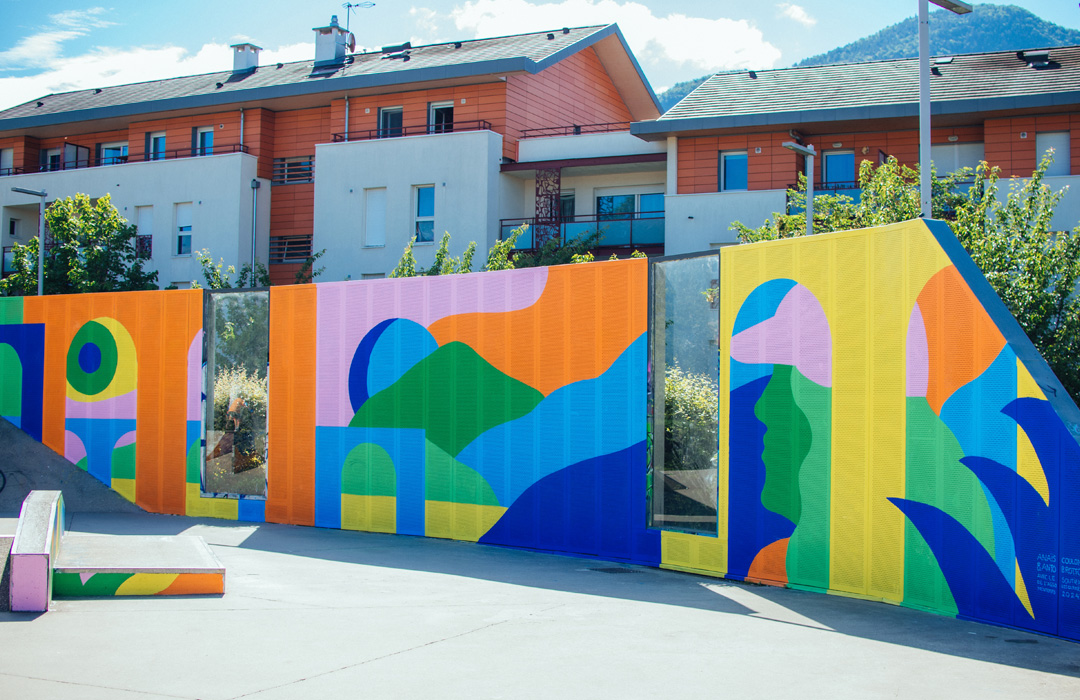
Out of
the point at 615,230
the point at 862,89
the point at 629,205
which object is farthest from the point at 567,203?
the point at 862,89

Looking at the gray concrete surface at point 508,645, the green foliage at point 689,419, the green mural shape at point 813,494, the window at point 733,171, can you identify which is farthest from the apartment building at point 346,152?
the gray concrete surface at point 508,645

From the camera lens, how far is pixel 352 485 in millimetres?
13930

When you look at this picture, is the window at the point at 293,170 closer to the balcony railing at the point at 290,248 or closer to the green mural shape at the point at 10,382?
the balcony railing at the point at 290,248

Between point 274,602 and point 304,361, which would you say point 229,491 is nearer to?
point 304,361

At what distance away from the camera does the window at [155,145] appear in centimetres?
3631

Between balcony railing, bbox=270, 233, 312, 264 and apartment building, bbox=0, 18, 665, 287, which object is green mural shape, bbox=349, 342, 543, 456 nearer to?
apartment building, bbox=0, 18, 665, 287

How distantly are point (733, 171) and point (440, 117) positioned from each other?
9479 millimetres

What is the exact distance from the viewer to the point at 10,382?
1711cm

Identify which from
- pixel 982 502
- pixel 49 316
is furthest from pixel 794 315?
pixel 49 316

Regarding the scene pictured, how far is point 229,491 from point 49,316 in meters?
4.56

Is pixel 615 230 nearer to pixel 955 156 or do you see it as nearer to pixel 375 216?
pixel 375 216

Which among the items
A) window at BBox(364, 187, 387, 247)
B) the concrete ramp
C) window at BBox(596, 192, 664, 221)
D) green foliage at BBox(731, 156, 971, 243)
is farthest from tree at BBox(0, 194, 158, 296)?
the concrete ramp

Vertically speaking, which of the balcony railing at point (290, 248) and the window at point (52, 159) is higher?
the window at point (52, 159)

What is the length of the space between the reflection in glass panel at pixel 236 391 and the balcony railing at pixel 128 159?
2051cm
